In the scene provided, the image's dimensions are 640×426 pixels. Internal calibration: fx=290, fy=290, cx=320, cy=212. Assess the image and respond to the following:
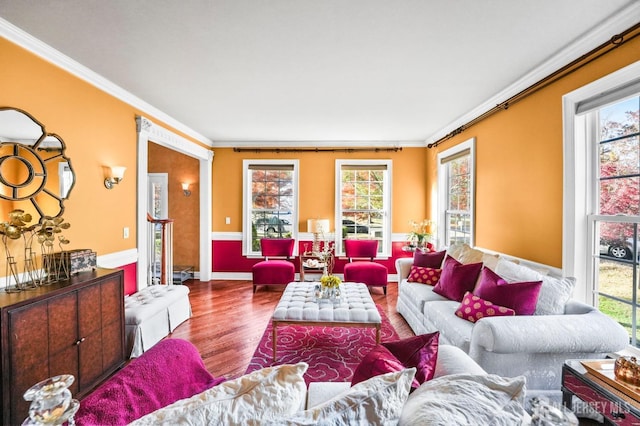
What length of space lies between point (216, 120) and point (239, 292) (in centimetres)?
273

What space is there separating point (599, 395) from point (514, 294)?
79cm

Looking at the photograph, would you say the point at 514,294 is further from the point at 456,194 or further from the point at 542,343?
the point at 456,194

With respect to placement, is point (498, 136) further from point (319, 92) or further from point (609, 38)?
point (319, 92)

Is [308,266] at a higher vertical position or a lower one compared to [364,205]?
lower

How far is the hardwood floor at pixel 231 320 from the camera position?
2738 mm

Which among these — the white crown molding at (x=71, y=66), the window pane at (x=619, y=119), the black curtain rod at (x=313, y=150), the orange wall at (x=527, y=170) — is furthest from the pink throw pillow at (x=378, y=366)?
the black curtain rod at (x=313, y=150)

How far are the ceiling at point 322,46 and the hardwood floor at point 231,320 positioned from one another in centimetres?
267

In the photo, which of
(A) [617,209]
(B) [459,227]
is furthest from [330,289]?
(B) [459,227]

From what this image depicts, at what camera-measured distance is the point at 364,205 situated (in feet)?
18.2

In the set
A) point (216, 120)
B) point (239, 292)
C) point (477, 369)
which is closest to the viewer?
point (477, 369)

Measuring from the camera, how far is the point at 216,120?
421 cm

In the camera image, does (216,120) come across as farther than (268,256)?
No

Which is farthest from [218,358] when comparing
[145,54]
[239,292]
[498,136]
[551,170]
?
[498,136]

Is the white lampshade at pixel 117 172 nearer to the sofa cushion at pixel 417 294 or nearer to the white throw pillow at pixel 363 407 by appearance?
the white throw pillow at pixel 363 407
